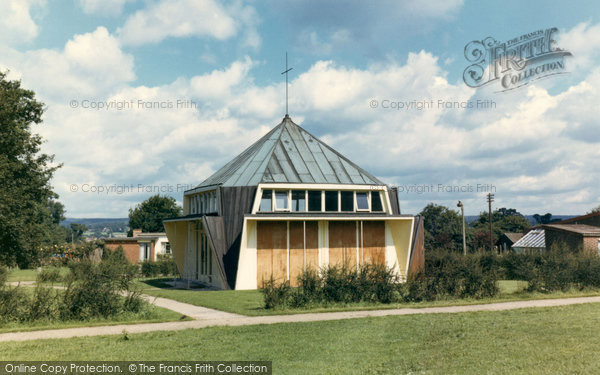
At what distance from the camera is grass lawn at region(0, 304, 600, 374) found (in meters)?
8.67

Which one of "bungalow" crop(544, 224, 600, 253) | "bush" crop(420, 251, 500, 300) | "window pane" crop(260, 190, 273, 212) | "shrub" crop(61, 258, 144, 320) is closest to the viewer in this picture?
"shrub" crop(61, 258, 144, 320)

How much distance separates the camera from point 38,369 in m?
8.59

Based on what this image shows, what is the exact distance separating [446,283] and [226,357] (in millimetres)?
11095

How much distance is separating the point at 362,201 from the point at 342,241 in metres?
2.60

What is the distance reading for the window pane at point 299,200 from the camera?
1033 inches

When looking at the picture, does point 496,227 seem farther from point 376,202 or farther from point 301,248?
point 301,248

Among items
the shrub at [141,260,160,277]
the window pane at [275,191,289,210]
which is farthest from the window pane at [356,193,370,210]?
the shrub at [141,260,160,277]

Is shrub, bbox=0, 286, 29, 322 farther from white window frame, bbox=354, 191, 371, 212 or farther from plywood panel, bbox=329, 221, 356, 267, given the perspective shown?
white window frame, bbox=354, 191, 371, 212

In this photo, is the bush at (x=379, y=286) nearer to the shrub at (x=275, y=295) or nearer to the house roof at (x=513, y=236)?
the shrub at (x=275, y=295)

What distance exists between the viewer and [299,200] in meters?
26.3

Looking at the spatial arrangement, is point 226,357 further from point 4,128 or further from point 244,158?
point 4,128

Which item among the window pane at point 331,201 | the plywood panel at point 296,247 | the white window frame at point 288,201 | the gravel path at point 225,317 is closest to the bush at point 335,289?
the gravel path at point 225,317

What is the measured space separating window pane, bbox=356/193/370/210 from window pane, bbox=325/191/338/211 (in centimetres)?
131
